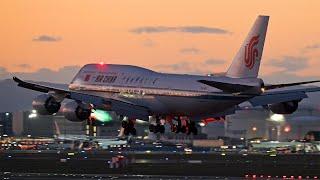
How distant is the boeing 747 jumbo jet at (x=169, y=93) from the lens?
104 meters

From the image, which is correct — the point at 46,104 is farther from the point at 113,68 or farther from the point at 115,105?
the point at 113,68

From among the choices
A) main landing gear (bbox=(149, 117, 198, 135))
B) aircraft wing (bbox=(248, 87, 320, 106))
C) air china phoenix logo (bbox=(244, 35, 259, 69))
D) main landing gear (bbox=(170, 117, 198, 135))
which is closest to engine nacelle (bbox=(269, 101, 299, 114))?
aircraft wing (bbox=(248, 87, 320, 106))

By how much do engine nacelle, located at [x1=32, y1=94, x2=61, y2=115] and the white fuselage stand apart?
3.84m

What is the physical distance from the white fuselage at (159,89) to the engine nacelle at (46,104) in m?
3.84

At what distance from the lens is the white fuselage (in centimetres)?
10444

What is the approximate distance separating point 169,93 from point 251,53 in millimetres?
9623

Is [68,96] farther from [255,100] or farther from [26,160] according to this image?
[26,160]

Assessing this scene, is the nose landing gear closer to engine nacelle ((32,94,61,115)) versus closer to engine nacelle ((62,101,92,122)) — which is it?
engine nacelle ((62,101,92,122))

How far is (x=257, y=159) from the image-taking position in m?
148

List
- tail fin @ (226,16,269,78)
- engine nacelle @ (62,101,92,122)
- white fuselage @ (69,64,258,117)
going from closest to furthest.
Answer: white fuselage @ (69,64,258,117)
tail fin @ (226,16,269,78)
engine nacelle @ (62,101,92,122)

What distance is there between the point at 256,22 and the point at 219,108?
989 cm

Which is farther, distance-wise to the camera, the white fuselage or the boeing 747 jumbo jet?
the white fuselage

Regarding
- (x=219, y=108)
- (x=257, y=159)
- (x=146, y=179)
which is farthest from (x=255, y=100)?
(x=257, y=159)

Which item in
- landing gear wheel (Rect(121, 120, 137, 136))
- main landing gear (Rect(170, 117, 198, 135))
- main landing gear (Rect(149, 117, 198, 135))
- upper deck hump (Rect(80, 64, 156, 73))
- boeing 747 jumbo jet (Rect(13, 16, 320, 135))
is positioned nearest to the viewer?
boeing 747 jumbo jet (Rect(13, 16, 320, 135))
